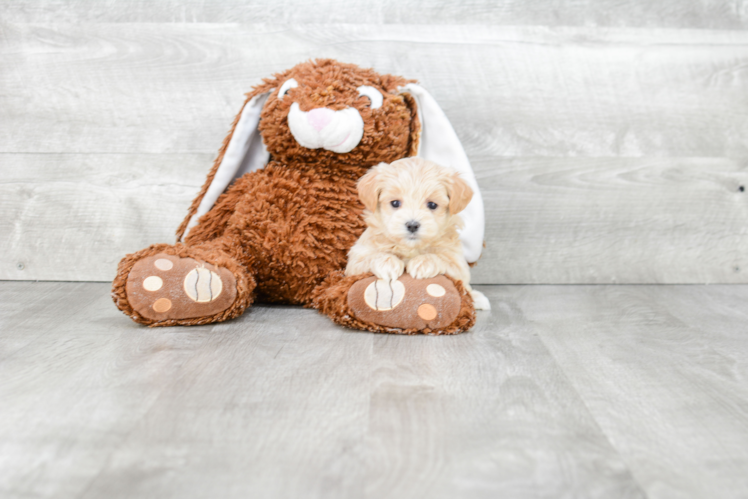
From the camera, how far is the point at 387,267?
0.96 meters

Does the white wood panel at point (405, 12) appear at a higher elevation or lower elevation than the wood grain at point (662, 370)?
higher

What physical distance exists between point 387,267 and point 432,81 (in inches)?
21.4

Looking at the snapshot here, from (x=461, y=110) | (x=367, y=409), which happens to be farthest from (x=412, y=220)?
(x=461, y=110)

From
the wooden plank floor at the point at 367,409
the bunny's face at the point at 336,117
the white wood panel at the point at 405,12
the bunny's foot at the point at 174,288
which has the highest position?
the white wood panel at the point at 405,12

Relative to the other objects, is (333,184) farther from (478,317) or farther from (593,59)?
(593,59)

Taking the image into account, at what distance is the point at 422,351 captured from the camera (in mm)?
884

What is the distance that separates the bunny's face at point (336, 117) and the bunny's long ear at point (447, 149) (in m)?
0.02

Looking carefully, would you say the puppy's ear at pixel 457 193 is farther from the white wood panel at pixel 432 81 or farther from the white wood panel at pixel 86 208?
the white wood panel at pixel 86 208

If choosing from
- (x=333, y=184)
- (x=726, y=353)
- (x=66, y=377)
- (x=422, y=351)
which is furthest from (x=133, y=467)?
(x=726, y=353)

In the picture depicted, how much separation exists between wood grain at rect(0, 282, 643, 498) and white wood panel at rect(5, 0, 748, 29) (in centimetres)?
70

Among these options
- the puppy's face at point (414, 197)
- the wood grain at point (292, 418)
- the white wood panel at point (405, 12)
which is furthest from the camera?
the white wood panel at point (405, 12)

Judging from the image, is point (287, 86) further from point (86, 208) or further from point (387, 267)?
point (86, 208)

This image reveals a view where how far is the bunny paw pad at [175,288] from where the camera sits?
36.8 inches

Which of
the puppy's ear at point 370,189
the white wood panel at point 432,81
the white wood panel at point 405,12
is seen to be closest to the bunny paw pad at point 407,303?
the puppy's ear at point 370,189
